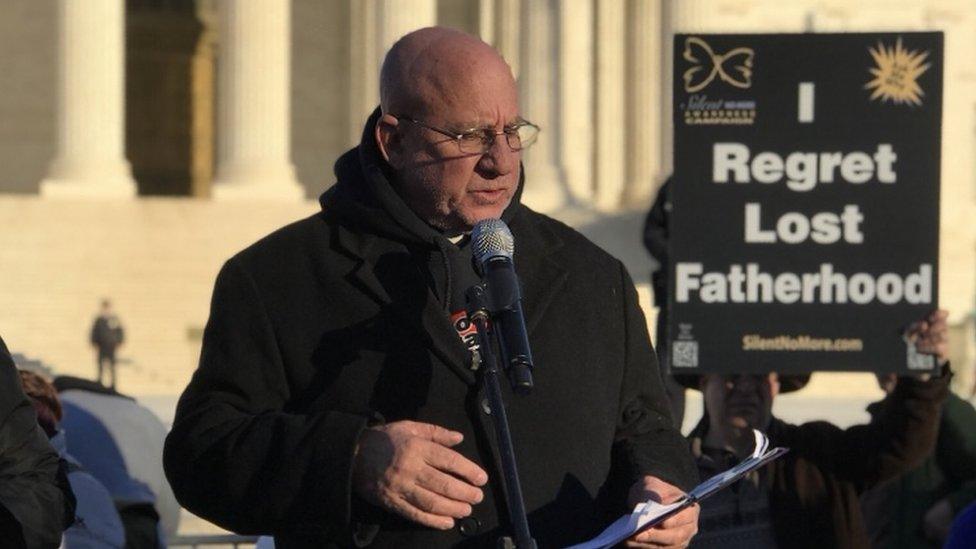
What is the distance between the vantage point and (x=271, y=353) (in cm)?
638

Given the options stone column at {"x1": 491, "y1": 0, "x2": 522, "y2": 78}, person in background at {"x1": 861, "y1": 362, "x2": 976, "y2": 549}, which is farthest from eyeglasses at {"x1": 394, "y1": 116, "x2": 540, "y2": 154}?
stone column at {"x1": 491, "y1": 0, "x2": 522, "y2": 78}

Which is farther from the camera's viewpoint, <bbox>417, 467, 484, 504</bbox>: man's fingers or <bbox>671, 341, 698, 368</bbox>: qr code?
<bbox>671, 341, 698, 368</bbox>: qr code

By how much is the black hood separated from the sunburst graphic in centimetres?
452

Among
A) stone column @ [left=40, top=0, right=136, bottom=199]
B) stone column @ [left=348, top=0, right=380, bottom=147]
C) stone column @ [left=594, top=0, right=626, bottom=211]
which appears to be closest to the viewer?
stone column @ [left=40, top=0, right=136, bottom=199]

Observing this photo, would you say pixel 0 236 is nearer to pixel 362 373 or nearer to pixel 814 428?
pixel 814 428

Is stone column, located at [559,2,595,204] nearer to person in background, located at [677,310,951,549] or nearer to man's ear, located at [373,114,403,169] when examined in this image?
person in background, located at [677,310,951,549]

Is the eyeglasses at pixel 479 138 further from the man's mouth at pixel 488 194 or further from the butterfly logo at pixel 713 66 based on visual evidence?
the butterfly logo at pixel 713 66

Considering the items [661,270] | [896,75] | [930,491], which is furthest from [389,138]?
[661,270]

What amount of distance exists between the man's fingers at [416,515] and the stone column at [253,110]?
45009mm

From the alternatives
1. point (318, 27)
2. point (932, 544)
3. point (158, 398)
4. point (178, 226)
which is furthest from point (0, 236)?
point (932, 544)

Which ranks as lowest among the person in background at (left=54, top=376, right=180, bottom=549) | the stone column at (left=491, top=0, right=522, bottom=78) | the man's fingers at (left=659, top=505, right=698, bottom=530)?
the person in background at (left=54, top=376, right=180, bottom=549)

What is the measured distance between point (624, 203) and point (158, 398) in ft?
63.5

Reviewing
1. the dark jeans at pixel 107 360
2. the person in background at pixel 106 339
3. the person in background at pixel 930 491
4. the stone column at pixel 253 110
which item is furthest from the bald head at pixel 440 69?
the stone column at pixel 253 110

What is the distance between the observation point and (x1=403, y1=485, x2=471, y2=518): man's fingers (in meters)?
6.04
